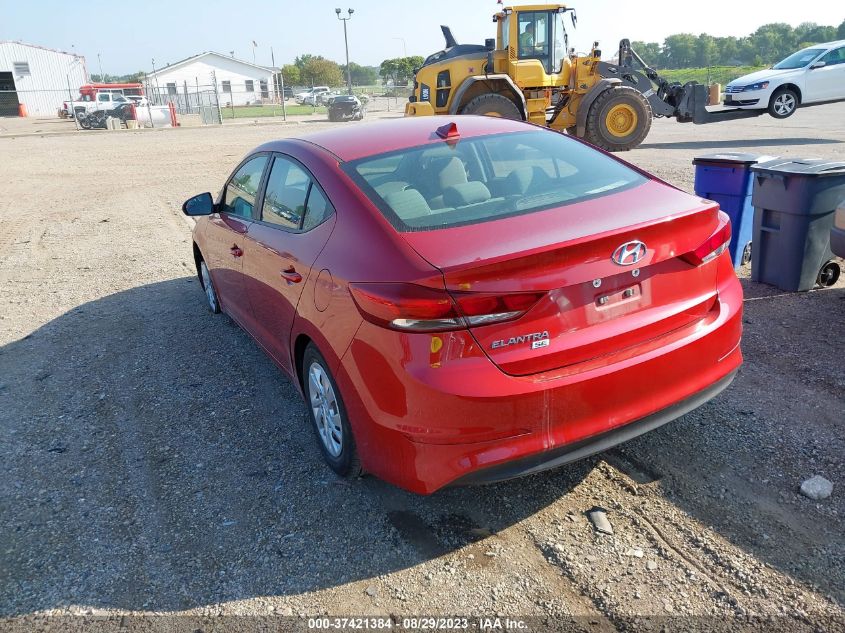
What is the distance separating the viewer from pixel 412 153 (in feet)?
11.4

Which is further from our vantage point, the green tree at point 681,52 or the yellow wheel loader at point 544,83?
the green tree at point 681,52

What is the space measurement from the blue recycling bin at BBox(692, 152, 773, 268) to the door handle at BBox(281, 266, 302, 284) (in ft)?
12.5

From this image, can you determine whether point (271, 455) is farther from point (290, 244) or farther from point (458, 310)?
point (458, 310)

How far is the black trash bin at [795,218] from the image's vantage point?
5137 mm

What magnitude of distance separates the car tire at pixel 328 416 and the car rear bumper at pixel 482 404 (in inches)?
7.6

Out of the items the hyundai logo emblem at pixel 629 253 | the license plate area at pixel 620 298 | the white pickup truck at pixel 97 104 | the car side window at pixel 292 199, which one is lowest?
the license plate area at pixel 620 298

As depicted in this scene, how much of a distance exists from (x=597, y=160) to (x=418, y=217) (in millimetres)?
1219

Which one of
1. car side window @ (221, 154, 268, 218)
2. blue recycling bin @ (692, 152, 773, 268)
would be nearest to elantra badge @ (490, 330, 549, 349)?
car side window @ (221, 154, 268, 218)

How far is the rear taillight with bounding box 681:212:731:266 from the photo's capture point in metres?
2.86

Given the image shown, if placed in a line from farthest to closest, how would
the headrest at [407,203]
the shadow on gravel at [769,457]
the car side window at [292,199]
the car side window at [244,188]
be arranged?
the car side window at [244,188] < the car side window at [292,199] < the headrest at [407,203] < the shadow on gravel at [769,457]

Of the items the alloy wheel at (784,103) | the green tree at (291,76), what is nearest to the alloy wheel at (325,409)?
the alloy wheel at (784,103)

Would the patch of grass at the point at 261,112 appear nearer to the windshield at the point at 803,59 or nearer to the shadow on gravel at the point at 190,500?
the windshield at the point at 803,59

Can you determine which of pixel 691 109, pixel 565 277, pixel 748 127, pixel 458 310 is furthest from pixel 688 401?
pixel 748 127

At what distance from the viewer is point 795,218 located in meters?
5.27
